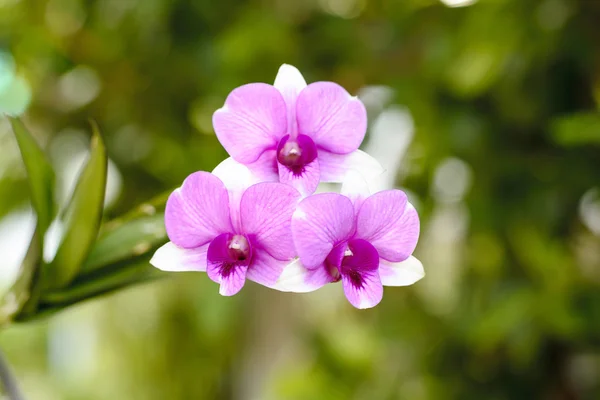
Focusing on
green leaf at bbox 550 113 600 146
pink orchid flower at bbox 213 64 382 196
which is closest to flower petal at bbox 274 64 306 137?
pink orchid flower at bbox 213 64 382 196

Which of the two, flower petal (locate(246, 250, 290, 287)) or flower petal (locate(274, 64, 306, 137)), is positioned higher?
flower petal (locate(274, 64, 306, 137))

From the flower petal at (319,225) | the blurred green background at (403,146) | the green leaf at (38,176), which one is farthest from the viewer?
the blurred green background at (403,146)

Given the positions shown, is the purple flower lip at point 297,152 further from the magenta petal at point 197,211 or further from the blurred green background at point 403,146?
the blurred green background at point 403,146

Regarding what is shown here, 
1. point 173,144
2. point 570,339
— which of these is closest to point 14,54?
point 173,144

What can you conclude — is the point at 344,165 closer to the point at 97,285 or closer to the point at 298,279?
the point at 298,279

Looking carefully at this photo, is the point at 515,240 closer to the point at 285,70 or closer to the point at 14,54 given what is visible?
the point at 285,70

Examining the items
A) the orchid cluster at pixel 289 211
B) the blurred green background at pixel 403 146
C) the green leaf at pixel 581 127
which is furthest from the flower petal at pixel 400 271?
the blurred green background at pixel 403 146

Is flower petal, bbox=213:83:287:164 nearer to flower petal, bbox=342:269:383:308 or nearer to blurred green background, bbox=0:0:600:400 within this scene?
flower petal, bbox=342:269:383:308

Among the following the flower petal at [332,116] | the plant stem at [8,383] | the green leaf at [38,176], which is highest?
the flower petal at [332,116]
